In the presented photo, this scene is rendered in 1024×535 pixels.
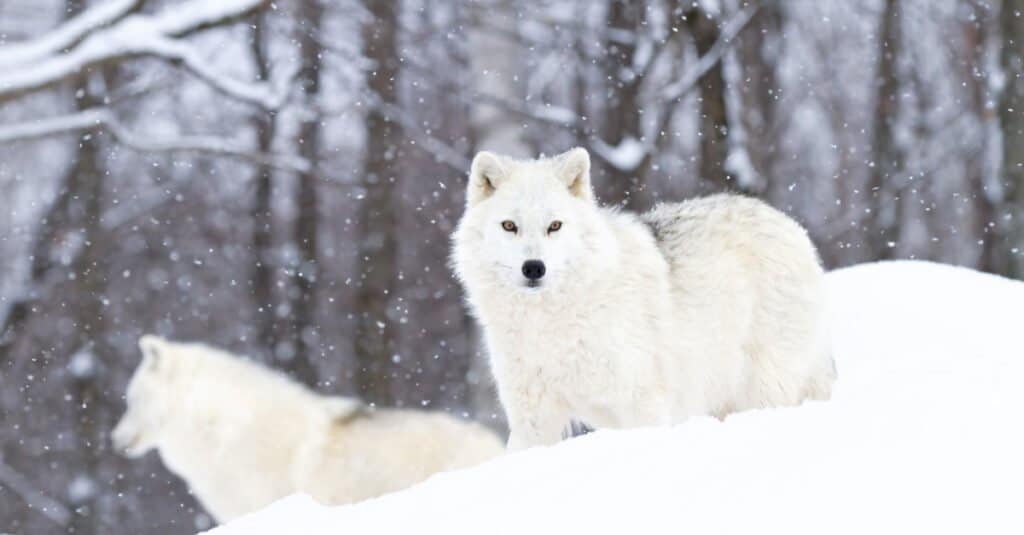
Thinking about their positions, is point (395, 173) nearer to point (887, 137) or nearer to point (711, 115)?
point (711, 115)

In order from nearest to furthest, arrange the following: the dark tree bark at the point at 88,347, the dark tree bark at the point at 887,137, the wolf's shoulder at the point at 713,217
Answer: the wolf's shoulder at the point at 713,217 → the dark tree bark at the point at 88,347 → the dark tree bark at the point at 887,137

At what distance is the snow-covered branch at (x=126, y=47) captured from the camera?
19.0 ft

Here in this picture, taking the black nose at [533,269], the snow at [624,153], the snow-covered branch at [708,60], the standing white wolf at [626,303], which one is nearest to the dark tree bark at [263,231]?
the snow at [624,153]

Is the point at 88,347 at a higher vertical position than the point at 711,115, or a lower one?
lower

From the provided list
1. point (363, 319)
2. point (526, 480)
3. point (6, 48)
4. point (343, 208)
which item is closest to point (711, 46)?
point (363, 319)

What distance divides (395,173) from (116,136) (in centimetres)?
705

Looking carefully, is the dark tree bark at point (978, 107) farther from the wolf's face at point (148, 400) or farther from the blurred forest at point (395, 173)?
the wolf's face at point (148, 400)

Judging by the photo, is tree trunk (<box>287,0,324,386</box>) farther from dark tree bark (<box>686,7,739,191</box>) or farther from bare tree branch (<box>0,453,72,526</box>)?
dark tree bark (<box>686,7,739,191</box>)

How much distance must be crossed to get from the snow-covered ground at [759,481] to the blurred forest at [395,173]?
884 cm

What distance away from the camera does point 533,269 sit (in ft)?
17.6

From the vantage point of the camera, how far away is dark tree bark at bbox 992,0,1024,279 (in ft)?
41.9

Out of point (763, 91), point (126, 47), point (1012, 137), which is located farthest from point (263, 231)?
point (126, 47)

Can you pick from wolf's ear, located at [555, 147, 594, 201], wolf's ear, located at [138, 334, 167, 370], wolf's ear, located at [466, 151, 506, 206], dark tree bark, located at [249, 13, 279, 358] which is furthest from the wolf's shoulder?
dark tree bark, located at [249, 13, 279, 358]

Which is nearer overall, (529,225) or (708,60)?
(529,225)
